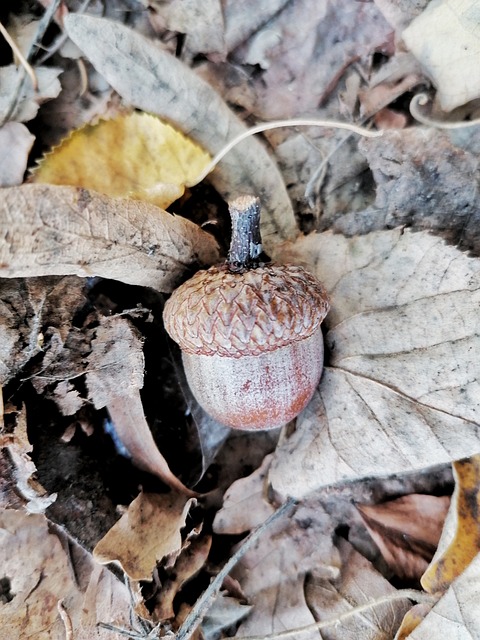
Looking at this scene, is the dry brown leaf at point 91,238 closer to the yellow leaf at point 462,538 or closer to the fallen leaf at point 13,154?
the fallen leaf at point 13,154

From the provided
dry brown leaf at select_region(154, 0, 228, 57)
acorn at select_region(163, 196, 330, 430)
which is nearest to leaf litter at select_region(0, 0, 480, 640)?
dry brown leaf at select_region(154, 0, 228, 57)

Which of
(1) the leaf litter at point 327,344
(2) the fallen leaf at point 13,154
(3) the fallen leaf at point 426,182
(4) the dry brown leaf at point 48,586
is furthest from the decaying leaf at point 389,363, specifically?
(2) the fallen leaf at point 13,154

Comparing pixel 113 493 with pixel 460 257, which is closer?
pixel 460 257

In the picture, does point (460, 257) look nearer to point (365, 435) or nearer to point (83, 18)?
point (365, 435)

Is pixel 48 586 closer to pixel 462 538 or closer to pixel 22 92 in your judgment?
pixel 462 538

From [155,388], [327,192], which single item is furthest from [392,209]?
[155,388]

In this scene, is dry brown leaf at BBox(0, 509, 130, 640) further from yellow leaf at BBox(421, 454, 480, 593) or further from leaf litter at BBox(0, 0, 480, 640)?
yellow leaf at BBox(421, 454, 480, 593)
